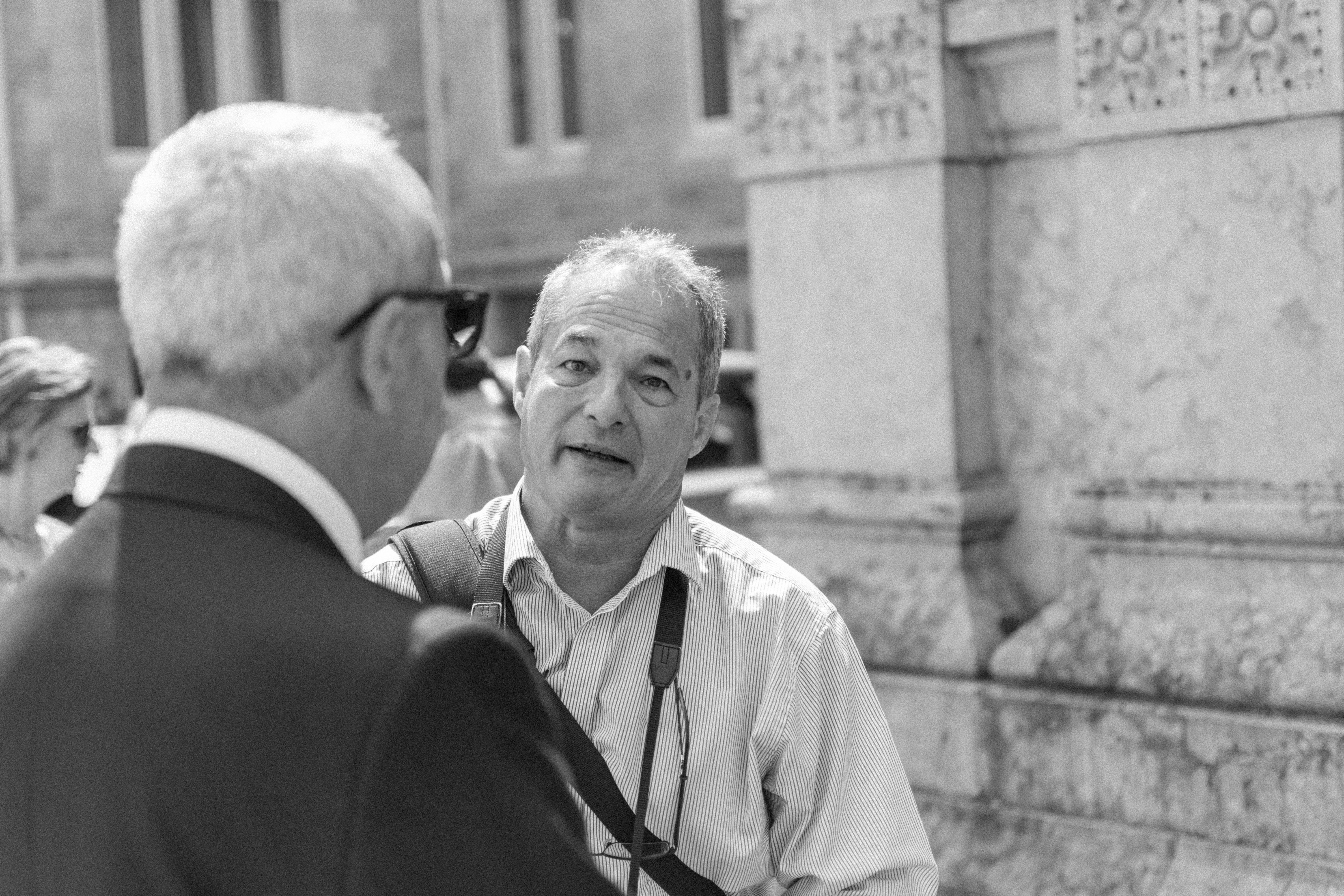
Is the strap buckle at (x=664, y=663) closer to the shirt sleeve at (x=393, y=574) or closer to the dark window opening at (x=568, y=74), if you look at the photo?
the shirt sleeve at (x=393, y=574)

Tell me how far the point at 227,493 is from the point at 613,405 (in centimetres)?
119

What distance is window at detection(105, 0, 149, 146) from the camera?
21797mm

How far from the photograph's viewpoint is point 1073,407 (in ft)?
12.9

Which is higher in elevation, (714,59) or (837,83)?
(714,59)

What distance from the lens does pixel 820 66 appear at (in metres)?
4.17

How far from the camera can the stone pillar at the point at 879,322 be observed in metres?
3.97

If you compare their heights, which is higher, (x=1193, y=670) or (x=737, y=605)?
(x=737, y=605)

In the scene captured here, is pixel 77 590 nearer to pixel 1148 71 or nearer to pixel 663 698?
pixel 663 698

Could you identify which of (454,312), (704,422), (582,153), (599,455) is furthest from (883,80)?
(582,153)

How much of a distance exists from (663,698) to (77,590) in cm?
112

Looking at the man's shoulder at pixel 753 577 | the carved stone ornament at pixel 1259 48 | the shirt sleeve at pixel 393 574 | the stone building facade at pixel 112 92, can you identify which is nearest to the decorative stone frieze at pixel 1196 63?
the carved stone ornament at pixel 1259 48

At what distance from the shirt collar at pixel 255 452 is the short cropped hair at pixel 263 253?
3 cm

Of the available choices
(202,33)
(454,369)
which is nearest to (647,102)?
(202,33)

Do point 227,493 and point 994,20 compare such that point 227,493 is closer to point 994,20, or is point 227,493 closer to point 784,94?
point 994,20
